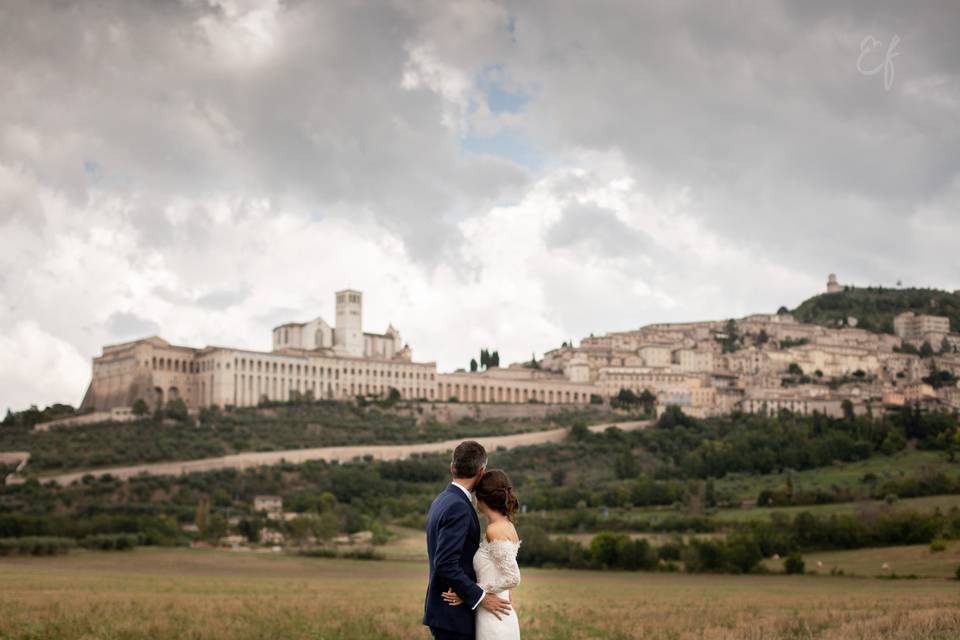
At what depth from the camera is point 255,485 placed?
73250mm

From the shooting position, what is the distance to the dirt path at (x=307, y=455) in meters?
75.6

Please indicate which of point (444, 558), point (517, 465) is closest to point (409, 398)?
point (517, 465)

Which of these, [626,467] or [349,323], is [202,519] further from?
[349,323]

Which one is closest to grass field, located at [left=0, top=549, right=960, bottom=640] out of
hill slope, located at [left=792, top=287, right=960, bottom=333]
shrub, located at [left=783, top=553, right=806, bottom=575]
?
shrub, located at [left=783, top=553, right=806, bottom=575]

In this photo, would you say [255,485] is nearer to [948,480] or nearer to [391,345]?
[948,480]

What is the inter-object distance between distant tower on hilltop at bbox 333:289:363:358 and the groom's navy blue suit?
369 feet

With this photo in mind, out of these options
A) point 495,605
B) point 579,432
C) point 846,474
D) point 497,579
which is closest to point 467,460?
point 497,579

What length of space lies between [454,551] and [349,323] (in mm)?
114076

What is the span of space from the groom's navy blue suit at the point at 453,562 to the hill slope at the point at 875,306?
534ft

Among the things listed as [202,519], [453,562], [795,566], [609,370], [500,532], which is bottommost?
[795,566]

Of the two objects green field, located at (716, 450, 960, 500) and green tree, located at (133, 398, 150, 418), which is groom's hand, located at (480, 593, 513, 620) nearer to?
green field, located at (716, 450, 960, 500)

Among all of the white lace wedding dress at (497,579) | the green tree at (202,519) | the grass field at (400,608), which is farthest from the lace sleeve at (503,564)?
the green tree at (202,519)

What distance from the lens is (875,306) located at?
173500 millimetres

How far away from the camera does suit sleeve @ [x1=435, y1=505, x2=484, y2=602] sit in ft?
22.4
